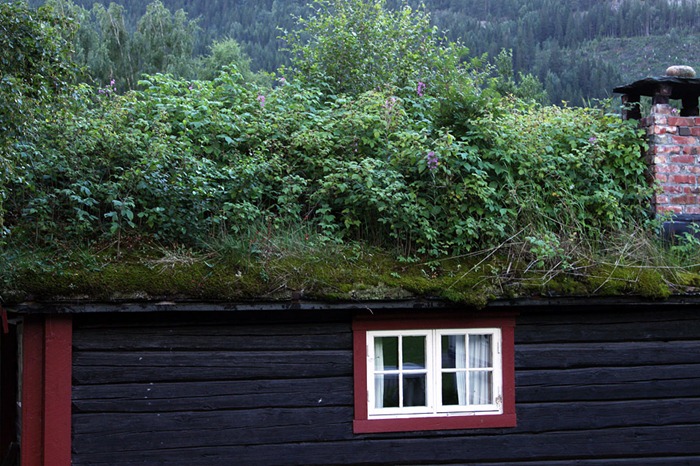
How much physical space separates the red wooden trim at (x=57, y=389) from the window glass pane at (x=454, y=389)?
3.38 meters

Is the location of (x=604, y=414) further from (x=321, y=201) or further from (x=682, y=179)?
(x=321, y=201)

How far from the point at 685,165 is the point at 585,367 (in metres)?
2.58

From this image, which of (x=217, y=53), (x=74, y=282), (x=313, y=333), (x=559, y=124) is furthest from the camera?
(x=217, y=53)

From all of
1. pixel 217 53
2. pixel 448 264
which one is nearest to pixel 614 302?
pixel 448 264

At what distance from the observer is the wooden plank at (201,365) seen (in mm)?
6219

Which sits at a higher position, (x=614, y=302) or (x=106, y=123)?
(x=106, y=123)

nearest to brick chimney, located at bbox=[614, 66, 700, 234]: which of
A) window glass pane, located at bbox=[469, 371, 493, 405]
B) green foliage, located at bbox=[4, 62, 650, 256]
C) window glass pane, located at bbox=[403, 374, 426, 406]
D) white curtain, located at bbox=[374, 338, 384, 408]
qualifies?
green foliage, located at bbox=[4, 62, 650, 256]

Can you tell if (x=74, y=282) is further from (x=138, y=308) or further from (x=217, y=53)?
(x=217, y=53)

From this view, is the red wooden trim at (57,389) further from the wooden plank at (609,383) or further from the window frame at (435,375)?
the wooden plank at (609,383)

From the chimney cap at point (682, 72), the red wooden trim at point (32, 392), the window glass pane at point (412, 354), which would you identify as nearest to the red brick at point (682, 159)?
the chimney cap at point (682, 72)

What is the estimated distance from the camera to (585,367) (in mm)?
6969

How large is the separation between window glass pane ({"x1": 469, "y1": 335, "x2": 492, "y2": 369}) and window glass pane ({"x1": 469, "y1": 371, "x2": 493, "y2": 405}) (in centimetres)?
8

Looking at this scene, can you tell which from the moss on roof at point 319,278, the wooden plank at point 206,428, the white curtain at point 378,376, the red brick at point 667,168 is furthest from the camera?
the red brick at point 667,168

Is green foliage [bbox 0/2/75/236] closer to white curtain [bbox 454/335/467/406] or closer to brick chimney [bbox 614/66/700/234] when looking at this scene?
white curtain [bbox 454/335/467/406]
